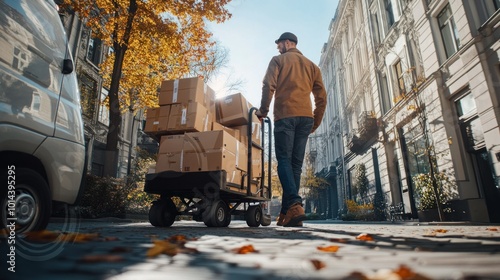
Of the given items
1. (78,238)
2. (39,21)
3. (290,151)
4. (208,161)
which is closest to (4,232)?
(78,238)

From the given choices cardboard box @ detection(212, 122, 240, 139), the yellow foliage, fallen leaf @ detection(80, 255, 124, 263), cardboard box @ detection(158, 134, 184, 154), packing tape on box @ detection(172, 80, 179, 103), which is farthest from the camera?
the yellow foliage

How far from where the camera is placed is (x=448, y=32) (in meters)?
10.2

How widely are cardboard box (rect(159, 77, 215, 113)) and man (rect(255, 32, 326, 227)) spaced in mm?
1223

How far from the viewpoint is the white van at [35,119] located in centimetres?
206

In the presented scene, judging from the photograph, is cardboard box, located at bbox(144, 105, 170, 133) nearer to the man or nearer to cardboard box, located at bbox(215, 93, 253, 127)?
cardboard box, located at bbox(215, 93, 253, 127)

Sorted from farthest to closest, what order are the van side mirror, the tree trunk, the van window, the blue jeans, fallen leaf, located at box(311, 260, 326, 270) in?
the tree trunk < the blue jeans < the van side mirror < the van window < fallen leaf, located at box(311, 260, 326, 270)

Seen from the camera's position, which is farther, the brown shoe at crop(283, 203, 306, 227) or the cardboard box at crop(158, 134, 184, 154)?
the cardboard box at crop(158, 134, 184, 154)

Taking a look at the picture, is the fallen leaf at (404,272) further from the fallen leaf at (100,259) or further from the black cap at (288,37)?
the black cap at (288,37)

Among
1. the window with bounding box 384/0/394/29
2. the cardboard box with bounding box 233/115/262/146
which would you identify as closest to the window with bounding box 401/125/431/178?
the window with bounding box 384/0/394/29

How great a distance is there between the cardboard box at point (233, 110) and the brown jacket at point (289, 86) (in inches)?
38.0

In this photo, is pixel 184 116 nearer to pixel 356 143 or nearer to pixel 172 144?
pixel 172 144

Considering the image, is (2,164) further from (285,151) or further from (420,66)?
(420,66)

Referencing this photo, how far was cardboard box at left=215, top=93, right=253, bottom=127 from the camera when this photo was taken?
554 centimetres

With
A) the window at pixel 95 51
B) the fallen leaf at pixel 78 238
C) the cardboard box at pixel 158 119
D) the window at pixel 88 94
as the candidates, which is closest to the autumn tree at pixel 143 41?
the window at pixel 88 94
